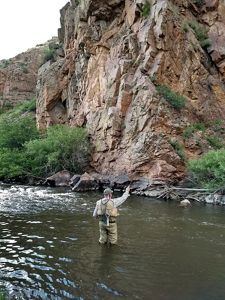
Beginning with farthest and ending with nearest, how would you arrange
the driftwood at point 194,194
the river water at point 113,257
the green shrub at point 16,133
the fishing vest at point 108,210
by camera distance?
1. the green shrub at point 16,133
2. the driftwood at point 194,194
3. the fishing vest at point 108,210
4. the river water at point 113,257

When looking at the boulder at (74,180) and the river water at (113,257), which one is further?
the boulder at (74,180)

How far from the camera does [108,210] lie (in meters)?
12.2

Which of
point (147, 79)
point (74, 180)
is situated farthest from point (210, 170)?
point (147, 79)

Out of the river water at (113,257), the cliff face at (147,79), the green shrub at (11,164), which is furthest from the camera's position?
the green shrub at (11,164)

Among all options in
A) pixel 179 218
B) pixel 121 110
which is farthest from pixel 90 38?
pixel 179 218

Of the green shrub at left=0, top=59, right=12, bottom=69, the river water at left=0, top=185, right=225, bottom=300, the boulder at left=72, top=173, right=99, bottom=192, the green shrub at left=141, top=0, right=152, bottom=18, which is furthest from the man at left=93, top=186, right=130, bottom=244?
the green shrub at left=0, top=59, right=12, bottom=69

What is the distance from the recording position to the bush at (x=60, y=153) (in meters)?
40.3

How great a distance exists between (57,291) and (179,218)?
11625 millimetres

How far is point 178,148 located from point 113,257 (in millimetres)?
24609

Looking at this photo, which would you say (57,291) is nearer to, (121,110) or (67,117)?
(121,110)

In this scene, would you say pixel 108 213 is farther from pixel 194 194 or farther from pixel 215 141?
pixel 215 141

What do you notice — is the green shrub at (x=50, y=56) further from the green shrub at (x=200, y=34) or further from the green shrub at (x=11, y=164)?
the green shrub at (x=200, y=34)

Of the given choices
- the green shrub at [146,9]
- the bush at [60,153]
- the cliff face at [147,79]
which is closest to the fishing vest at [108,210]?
the cliff face at [147,79]

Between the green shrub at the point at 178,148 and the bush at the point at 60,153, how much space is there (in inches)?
413
